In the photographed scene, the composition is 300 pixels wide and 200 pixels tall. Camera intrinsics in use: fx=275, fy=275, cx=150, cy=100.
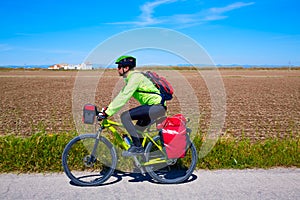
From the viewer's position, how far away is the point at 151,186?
3953mm

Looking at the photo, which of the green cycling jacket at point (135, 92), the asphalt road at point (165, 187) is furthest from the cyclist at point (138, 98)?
the asphalt road at point (165, 187)

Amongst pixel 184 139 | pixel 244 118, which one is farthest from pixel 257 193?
pixel 244 118

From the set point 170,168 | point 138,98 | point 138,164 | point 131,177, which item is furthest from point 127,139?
point 170,168

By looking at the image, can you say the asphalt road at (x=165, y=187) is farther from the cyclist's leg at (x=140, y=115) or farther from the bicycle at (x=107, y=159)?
the cyclist's leg at (x=140, y=115)

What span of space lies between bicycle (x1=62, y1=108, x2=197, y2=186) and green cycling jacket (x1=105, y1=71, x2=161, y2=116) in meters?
0.34

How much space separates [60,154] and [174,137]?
2.01m

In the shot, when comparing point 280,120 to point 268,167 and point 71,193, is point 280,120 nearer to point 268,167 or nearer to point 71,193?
point 268,167

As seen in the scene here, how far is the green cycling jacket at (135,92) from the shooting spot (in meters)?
3.86

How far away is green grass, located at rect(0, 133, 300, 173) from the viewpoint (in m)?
4.48

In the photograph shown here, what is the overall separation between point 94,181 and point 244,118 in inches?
341

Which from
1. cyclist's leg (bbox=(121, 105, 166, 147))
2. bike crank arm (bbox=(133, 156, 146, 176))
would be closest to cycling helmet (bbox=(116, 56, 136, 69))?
cyclist's leg (bbox=(121, 105, 166, 147))

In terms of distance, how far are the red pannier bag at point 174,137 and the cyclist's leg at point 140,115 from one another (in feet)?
0.65

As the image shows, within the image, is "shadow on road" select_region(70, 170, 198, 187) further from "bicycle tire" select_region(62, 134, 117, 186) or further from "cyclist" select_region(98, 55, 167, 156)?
"cyclist" select_region(98, 55, 167, 156)

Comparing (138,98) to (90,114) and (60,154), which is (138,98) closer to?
(90,114)
